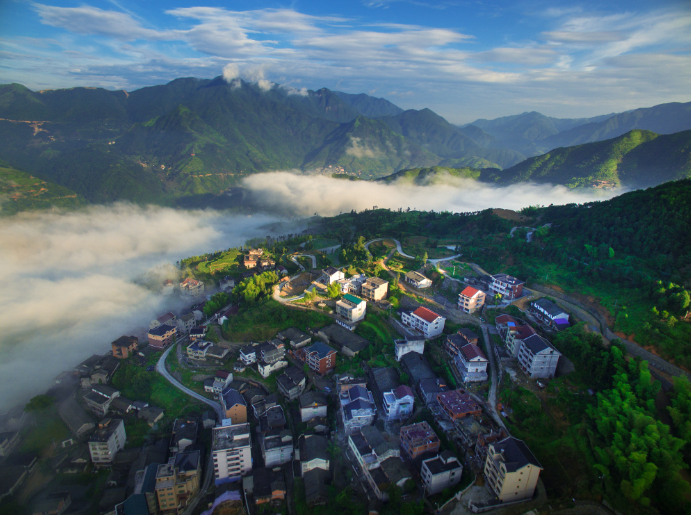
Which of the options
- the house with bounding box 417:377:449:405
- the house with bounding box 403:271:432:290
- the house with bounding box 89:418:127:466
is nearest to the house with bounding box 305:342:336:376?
the house with bounding box 417:377:449:405

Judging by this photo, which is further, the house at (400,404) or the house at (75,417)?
the house at (75,417)

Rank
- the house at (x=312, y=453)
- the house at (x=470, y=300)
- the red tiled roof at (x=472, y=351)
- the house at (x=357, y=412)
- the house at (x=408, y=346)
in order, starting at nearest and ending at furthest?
the house at (x=312, y=453)
the house at (x=357, y=412)
the red tiled roof at (x=472, y=351)
the house at (x=408, y=346)
the house at (x=470, y=300)

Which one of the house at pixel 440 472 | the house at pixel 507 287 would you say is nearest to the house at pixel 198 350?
the house at pixel 440 472

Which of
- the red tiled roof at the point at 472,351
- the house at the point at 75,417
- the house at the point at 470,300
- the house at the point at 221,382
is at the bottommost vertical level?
the house at the point at 75,417

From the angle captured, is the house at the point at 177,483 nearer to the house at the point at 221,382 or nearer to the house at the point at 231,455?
the house at the point at 231,455

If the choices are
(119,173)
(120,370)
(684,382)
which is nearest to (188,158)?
(119,173)

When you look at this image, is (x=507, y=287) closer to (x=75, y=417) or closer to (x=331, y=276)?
Answer: (x=331, y=276)

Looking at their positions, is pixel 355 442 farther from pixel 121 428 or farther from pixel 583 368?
pixel 121 428
